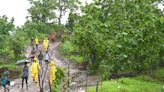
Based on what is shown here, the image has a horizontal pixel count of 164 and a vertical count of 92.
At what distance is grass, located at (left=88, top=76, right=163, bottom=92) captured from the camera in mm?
22406

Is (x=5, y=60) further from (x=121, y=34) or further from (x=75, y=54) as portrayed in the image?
(x=121, y=34)

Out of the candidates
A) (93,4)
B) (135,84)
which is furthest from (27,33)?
(135,84)

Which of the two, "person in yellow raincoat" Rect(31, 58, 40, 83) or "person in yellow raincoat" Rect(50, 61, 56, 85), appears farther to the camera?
"person in yellow raincoat" Rect(31, 58, 40, 83)

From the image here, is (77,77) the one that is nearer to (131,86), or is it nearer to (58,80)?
(131,86)

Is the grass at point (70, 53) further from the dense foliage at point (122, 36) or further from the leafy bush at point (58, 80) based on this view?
the leafy bush at point (58, 80)

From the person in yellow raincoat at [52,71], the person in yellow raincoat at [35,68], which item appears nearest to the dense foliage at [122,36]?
the person in yellow raincoat at [35,68]

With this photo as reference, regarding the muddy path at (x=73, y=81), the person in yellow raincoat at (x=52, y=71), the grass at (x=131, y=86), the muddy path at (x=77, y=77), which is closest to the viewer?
the person in yellow raincoat at (x=52, y=71)

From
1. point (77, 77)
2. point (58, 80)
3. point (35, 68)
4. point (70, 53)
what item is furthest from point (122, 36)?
point (70, 53)

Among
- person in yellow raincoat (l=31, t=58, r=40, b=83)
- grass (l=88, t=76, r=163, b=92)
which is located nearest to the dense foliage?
grass (l=88, t=76, r=163, b=92)

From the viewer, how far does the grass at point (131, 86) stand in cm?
2241

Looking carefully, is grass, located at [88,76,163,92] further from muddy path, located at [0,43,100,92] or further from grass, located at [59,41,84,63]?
grass, located at [59,41,84,63]

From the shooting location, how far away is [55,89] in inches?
832

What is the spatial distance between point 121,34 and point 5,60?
13.2 m

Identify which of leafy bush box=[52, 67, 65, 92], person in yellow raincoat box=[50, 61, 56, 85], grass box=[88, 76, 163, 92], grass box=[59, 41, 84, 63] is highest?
grass box=[59, 41, 84, 63]
